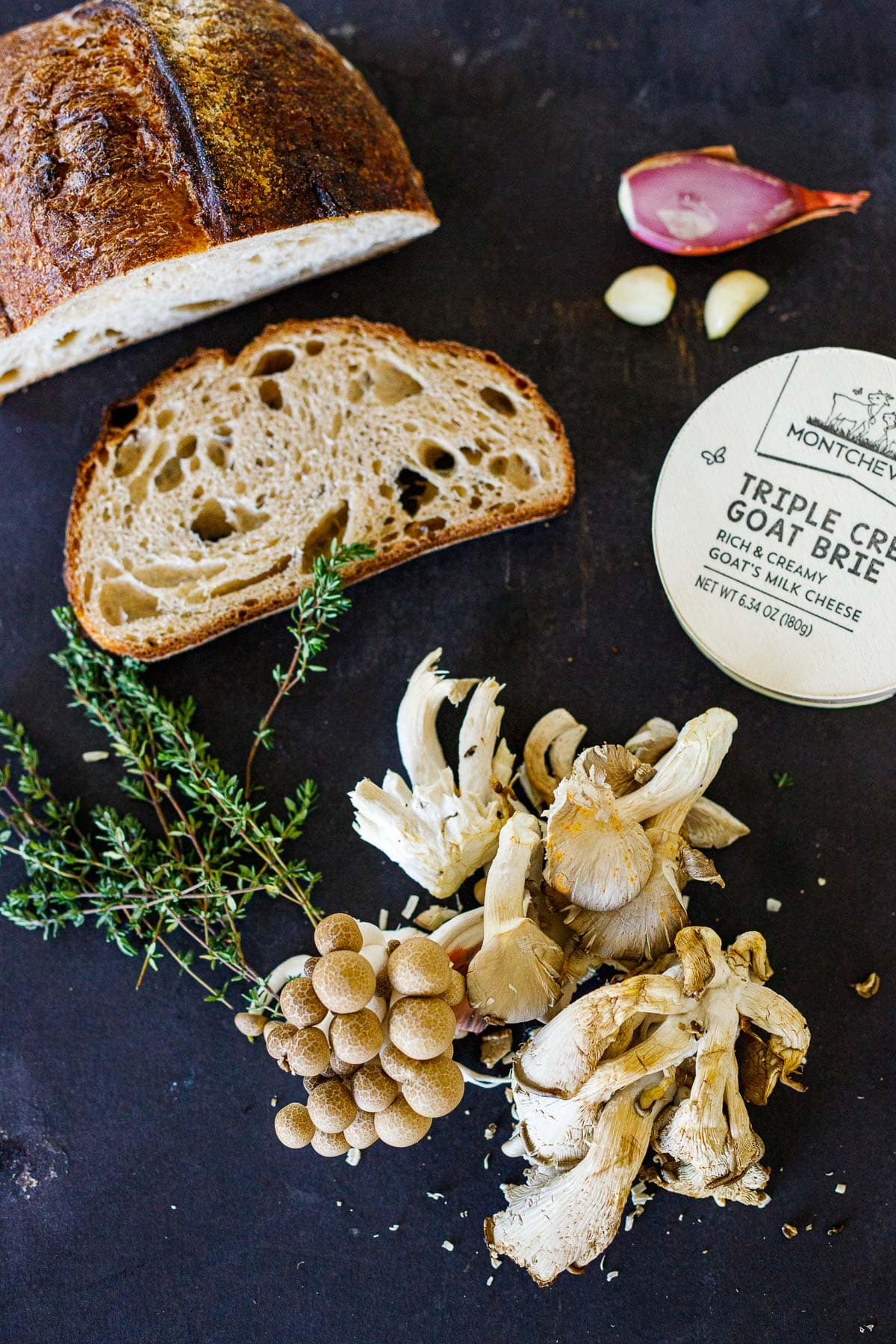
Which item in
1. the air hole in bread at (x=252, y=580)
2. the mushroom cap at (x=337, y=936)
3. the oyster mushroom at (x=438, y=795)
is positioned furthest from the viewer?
the air hole in bread at (x=252, y=580)

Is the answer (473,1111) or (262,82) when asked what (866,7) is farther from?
(473,1111)

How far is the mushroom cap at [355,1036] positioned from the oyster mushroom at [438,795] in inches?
14.9

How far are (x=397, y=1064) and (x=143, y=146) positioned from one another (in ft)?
5.19

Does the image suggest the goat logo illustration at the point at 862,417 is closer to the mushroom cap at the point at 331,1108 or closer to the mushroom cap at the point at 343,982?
the mushroom cap at the point at 343,982

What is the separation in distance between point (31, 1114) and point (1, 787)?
2.21 ft

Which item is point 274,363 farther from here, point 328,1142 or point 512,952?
point 328,1142

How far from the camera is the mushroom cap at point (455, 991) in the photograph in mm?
1491

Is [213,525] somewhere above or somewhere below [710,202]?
below

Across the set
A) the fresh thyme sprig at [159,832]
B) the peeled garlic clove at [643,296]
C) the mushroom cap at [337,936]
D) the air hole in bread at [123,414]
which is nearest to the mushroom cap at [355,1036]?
the mushroom cap at [337,936]

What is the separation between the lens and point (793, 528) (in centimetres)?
181

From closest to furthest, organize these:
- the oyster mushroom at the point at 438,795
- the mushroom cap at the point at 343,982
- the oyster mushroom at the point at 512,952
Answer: the mushroom cap at the point at 343,982 < the oyster mushroom at the point at 512,952 < the oyster mushroom at the point at 438,795

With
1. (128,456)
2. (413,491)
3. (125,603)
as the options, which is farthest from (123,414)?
(413,491)

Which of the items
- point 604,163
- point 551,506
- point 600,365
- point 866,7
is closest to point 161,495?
point 551,506

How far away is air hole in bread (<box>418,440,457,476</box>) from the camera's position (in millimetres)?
1929
